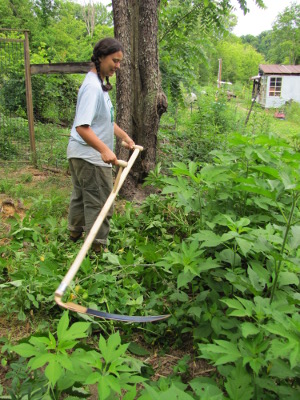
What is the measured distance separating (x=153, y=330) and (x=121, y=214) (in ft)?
6.82

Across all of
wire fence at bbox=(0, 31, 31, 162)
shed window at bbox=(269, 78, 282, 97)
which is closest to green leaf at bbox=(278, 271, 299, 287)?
wire fence at bbox=(0, 31, 31, 162)

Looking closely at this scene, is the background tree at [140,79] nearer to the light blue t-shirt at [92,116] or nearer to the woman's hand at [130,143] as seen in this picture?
the woman's hand at [130,143]

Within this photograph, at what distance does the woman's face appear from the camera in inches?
127

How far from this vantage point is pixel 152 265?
3.11 metres

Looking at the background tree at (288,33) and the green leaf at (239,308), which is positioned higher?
the background tree at (288,33)

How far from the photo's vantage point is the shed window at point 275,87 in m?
37.1

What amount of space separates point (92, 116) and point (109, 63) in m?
0.53

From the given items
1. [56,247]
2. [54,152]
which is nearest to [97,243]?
[56,247]

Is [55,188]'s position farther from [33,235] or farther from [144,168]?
[33,235]

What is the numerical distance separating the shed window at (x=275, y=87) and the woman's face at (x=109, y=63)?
37311 millimetres

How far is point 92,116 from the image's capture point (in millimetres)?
3078

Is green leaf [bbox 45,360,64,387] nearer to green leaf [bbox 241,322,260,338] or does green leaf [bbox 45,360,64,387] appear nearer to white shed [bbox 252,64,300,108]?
green leaf [bbox 241,322,260,338]

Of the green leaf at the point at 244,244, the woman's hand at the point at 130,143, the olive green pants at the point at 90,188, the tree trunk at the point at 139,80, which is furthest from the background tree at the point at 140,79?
the green leaf at the point at 244,244

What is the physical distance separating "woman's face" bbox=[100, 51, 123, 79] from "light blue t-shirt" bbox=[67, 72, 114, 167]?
0.09 metres
